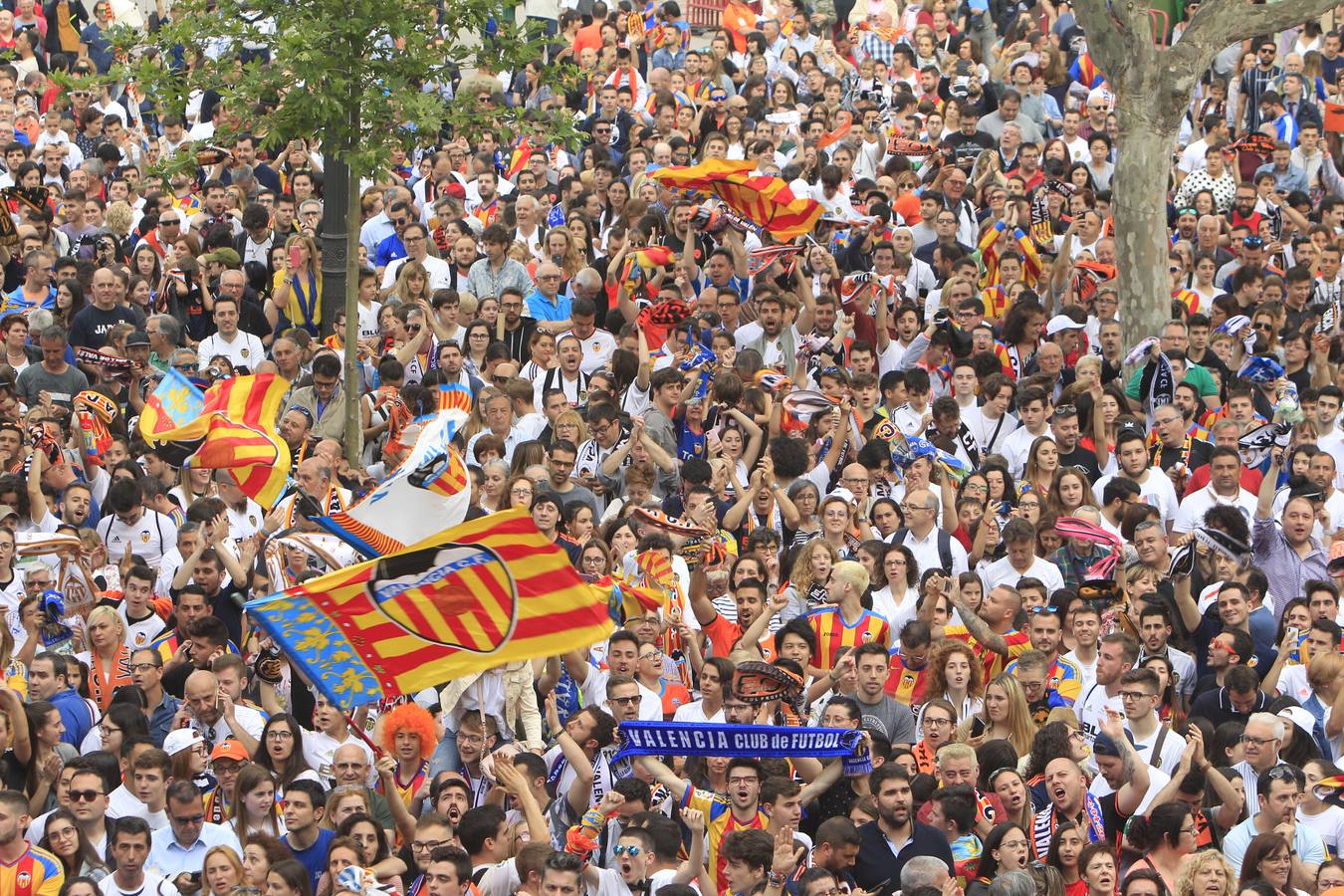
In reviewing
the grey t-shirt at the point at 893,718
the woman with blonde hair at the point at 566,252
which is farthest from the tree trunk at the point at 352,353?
the grey t-shirt at the point at 893,718

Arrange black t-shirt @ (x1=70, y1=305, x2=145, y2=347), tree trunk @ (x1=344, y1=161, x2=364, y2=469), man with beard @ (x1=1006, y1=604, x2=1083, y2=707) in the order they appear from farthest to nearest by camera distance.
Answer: black t-shirt @ (x1=70, y1=305, x2=145, y2=347)
tree trunk @ (x1=344, y1=161, x2=364, y2=469)
man with beard @ (x1=1006, y1=604, x2=1083, y2=707)

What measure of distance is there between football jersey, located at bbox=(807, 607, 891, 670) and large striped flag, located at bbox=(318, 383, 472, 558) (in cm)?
198

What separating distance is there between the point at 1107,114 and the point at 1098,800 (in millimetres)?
11658

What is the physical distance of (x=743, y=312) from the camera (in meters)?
17.5

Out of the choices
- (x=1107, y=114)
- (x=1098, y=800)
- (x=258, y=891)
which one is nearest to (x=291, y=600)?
(x=258, y=891)

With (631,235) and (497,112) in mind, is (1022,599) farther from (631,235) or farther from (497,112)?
(631,235)

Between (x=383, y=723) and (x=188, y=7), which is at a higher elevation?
(x=188, y=7)

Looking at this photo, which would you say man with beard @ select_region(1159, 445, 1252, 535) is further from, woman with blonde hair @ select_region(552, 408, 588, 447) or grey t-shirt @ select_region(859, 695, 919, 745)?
woman with blonde hair @ select_region(552, 408, 588, 447)

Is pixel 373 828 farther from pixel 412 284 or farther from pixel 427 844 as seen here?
pixel 412 284

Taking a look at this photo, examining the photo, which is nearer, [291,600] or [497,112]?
[291,600]

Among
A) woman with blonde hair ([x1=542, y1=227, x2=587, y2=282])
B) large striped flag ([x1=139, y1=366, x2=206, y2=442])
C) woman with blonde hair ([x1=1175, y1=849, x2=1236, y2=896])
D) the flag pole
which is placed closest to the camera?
woman with blonde hair ([x1=1175, y1=849, x2=1236, y2=896])

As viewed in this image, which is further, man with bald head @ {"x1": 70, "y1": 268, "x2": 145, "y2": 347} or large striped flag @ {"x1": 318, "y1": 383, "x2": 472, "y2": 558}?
man with bald head @ {"x1": 70, "y1": 268, "x2": 145, "y2": 347}

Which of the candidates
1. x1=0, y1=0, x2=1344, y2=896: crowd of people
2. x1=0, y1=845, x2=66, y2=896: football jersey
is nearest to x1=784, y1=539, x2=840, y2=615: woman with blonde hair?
x1=0, y1=0, x2=1344, y2=896: crowd of people

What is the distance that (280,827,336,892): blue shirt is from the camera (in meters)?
11.0
